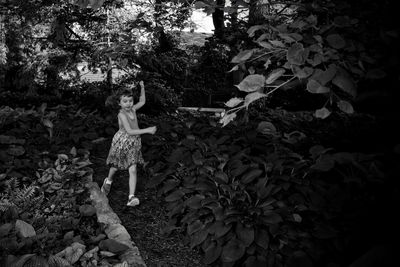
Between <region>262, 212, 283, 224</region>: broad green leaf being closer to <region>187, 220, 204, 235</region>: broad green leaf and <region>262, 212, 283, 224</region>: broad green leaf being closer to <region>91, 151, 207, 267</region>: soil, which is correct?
<region>187, 220, 204, 235</region>: broad green leaf

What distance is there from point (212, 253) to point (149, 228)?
3.63 feet

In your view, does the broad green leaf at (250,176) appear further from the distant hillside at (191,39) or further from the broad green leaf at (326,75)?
the distant hillside at (191,39)

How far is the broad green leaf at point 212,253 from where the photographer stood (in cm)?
330

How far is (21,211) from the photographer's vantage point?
362 cm

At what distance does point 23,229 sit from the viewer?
121 inches

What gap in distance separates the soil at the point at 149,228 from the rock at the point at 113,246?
413 millimetres

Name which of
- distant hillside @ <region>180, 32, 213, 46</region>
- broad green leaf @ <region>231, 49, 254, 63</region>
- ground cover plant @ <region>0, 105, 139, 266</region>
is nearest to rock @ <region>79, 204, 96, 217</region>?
ground cover plant @ <region>0, 105, 139, 266</region>

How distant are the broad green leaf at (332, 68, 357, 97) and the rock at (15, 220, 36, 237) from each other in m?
2.94

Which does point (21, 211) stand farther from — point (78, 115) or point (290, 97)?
point (290, 97)

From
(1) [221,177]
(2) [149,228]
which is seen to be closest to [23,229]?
(2) [149,228]

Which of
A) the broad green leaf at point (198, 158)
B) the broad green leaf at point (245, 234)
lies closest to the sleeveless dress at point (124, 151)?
the broad green leaf at point (198, 158)

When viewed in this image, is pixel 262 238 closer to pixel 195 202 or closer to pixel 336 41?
pixel 195 202

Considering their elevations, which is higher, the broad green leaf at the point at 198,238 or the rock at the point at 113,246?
the rock at the point at 113,246

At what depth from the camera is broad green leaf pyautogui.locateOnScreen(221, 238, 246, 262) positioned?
10.2 feet
